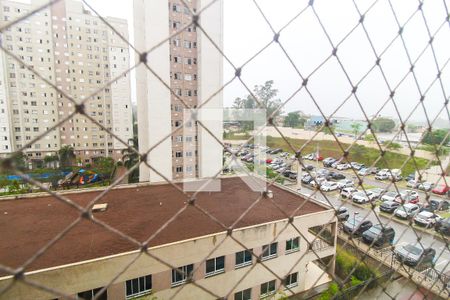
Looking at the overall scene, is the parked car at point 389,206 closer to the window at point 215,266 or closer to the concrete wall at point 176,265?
the concrete wall at point 176,265

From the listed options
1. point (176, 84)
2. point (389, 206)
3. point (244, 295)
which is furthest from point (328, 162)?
point (244, 295)

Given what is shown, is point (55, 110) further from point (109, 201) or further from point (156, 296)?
point (156, 296)

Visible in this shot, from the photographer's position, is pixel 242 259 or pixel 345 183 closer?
pixel 242 259

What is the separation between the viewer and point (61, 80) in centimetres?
956

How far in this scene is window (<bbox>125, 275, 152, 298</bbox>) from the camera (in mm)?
2500

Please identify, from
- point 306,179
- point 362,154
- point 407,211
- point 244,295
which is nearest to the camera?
point 407,211

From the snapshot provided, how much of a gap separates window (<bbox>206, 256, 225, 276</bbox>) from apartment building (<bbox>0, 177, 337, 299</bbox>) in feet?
0.03

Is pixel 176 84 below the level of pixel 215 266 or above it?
above

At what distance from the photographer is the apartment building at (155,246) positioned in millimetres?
2248

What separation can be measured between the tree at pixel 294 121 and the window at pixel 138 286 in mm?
9876

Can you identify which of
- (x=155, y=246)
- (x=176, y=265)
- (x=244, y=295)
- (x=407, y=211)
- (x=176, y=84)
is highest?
(x=176, y=84)

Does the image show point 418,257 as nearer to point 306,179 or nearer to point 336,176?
point 306,179

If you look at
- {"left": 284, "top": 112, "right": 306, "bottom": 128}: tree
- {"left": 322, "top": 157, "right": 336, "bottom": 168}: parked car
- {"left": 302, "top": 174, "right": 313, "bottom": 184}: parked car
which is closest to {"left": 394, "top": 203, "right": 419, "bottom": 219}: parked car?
{"left": 302, "top": 174, "right": 313, "bottom": 184}: parked car

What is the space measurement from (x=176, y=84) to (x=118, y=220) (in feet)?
13.5
